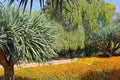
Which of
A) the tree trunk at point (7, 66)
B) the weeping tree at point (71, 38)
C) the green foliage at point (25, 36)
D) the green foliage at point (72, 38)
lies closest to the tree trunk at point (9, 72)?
the tree trunk at point (7, 66)

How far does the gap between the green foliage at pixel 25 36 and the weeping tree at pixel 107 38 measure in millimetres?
24839

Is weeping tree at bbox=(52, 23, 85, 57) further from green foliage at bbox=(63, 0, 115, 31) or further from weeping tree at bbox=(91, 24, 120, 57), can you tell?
weeping tree at bbox=(91, 24, 120, 57)

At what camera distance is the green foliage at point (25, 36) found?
10188 millimetres

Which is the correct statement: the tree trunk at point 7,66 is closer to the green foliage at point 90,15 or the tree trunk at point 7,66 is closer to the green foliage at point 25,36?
the green foliage at point 25,36

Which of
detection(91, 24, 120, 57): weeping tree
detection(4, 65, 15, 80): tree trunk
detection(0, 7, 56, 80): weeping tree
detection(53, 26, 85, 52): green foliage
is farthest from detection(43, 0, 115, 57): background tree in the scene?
detection(0, 7, 56, 80): weeping tree

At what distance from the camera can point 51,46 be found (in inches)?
440

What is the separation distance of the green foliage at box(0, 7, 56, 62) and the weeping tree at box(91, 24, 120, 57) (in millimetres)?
24839

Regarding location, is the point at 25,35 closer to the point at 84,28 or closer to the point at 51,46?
the point at 51,46

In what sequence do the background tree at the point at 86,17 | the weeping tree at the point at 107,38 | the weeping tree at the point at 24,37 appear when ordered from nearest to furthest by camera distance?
the weeping tree at the point at 24,37
the background tree at the point at 86,17
the weeping tree at the point at 107,38

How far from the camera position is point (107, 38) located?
119ft

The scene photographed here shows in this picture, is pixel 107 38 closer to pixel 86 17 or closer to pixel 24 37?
pixel 86 17

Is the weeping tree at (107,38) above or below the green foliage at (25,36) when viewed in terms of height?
below

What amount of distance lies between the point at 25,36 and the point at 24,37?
5 centimetres

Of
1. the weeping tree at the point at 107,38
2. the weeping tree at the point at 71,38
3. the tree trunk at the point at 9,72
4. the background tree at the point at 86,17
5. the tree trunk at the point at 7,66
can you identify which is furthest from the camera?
the weeping tree at the point at 107,38
